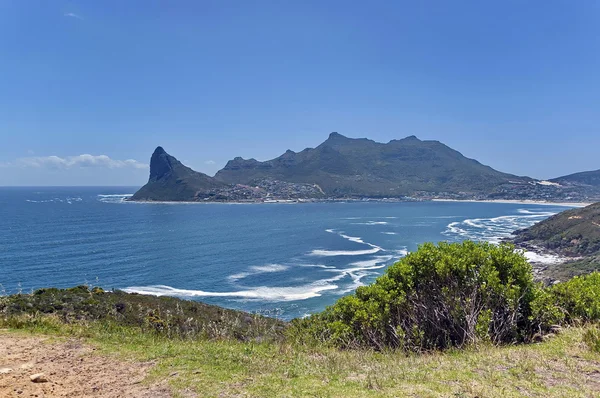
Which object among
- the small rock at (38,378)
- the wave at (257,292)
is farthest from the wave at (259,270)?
the small rock at (38,378)

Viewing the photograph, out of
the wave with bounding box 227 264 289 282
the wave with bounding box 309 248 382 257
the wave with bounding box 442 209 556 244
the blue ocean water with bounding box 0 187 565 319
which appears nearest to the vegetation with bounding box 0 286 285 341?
the blue ocean water with bounding box 0 187 565 319

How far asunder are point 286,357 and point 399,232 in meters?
92.7

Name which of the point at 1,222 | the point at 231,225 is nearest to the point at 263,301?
the point at 231,225

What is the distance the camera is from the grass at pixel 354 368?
5.90m

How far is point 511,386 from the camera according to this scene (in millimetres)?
6023

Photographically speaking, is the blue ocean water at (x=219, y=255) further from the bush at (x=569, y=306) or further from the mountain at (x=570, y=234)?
the bush at (x=569, y=306)

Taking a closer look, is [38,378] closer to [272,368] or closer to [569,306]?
[272,368]

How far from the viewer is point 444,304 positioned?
10.5 metres

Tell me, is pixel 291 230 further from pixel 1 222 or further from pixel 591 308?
pixel 591 308

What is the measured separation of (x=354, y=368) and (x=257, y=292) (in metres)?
41.1

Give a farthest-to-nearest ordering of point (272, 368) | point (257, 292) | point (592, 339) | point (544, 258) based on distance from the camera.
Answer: point (544, 258) → point (257, 292) → point (592, 339) → point (272, 368)

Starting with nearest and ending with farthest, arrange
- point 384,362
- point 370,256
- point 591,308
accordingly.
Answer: point 384,362
point 591,308
point 370,256

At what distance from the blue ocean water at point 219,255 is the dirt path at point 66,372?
14.0m

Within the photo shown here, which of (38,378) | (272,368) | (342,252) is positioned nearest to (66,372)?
(38,378)
